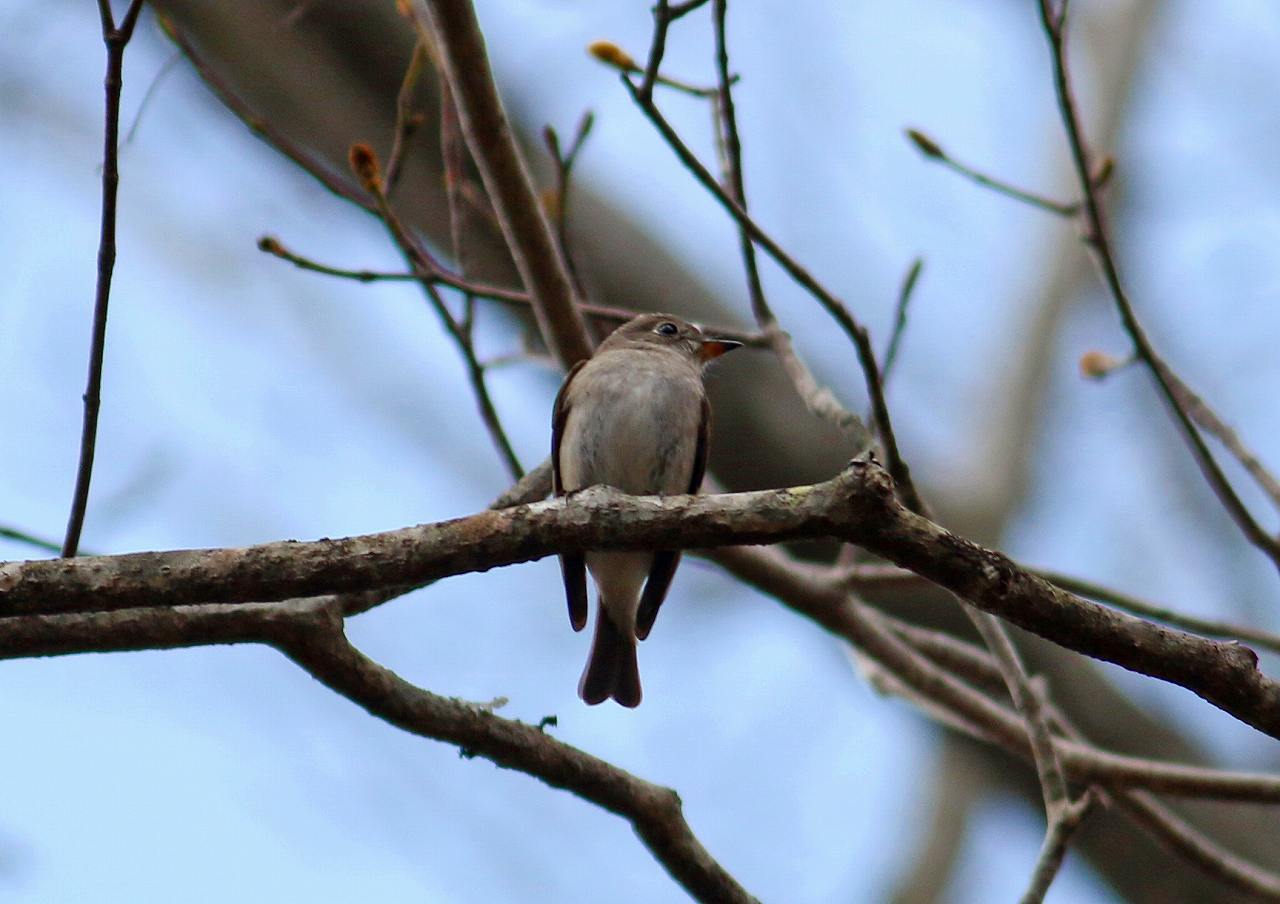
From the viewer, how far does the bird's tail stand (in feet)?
17.5

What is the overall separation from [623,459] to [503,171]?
4.51 feet

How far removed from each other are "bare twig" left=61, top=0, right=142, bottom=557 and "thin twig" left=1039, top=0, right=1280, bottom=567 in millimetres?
2222

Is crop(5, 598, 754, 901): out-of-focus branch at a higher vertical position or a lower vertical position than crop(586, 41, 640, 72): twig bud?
lower

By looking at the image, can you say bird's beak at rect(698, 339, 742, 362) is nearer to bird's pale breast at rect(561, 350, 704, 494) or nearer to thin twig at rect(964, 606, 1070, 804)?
bird's pale breast at rect(561, 350, 704, 494)

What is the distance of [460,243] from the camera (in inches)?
179

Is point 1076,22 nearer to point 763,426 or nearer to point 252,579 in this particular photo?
point 763,426

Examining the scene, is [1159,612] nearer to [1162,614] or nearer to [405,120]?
[1162,614]

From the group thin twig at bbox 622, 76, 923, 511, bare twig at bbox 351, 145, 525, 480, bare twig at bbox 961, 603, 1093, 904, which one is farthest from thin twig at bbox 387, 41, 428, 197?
bare twig at bbox 961, 603, 1093, 904

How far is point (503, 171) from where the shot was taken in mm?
4199

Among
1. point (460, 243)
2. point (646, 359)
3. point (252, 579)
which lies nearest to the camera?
point (252, 579)

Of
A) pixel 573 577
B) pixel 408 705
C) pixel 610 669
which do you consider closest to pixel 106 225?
pixel 408 705

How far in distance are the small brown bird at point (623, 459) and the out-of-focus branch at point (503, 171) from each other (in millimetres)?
387

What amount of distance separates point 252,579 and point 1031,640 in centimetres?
446

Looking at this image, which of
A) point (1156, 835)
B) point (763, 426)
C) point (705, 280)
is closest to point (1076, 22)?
point (705, 280)
